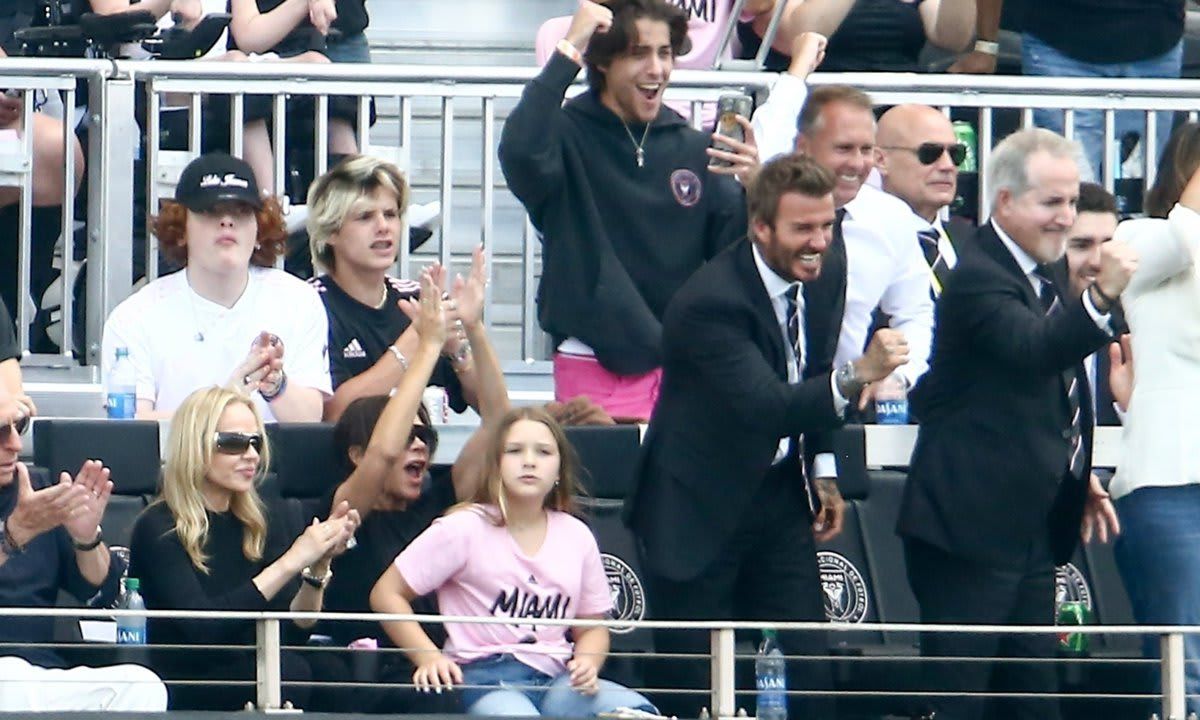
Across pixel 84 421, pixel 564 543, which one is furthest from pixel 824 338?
pixel 84 421

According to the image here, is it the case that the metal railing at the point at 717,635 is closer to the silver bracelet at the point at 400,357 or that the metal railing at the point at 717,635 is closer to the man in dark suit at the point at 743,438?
the man in dark suit at the point at 743,438

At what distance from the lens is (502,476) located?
8.02 metres

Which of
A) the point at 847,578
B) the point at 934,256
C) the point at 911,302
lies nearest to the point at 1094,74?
the point at 934,256

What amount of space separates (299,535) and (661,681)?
110cm

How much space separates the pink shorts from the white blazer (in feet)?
5.52

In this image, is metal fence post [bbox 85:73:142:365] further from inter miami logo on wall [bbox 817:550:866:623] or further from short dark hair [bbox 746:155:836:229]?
short dark hair [bbox 746:155:836:229]

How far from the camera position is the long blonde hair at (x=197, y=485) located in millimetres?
7973

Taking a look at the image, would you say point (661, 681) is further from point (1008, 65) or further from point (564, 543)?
point (1008, 65)

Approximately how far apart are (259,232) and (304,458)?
2.78ft

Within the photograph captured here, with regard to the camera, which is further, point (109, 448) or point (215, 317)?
point (215, 317)

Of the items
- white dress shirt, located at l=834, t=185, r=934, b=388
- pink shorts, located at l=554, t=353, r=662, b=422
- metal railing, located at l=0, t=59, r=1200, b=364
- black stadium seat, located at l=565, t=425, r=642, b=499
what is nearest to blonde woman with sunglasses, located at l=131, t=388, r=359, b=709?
black stadium seat, located at l=565, t=425, r=642, b=499

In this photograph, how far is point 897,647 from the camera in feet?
28.5

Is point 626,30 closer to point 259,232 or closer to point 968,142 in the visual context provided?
point 259,232

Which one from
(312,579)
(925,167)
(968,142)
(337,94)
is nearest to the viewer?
(312,579)
